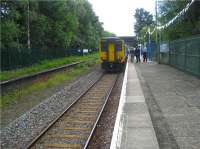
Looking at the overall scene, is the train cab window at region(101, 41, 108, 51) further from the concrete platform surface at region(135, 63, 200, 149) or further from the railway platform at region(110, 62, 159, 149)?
the railway platform at region(110, 62, 159, 149)

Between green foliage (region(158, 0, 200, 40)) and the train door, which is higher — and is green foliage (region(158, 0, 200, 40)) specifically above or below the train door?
above

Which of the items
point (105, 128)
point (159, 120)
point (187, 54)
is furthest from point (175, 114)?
point (187, 54)

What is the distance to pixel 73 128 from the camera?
35.4ft

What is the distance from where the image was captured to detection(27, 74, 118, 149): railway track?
30.1 feet

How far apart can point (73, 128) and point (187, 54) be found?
15.4m

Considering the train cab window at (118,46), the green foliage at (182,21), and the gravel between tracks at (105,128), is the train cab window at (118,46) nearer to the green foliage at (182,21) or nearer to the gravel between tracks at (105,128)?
the green foliage at (182,21)

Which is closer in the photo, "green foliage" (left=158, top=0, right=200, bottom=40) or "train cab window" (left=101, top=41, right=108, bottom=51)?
"train cab window" (left=101, top=41, right=108, bottom=51)

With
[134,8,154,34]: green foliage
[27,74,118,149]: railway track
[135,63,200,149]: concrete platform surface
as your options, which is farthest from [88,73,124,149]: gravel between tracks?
[134,8,154,34]: green foliage

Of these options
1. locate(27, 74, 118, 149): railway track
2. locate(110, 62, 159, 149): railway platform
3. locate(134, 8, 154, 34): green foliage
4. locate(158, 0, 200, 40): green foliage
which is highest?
locate(134, 8, 154, 34): green foliage

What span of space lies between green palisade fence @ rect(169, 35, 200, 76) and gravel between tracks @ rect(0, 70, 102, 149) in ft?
26.2

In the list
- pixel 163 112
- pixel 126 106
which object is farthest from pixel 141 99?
pixel 163 112

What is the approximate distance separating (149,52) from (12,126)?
40.7 metres

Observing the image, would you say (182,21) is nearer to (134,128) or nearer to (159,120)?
(159,120)

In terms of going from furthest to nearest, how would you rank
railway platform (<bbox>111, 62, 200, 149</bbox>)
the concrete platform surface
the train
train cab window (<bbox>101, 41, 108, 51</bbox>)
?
train cab window (<bbox>101, 41, 108, 51</bbox>), the train, the concrete platform surface, railway platform (<bbox>111, 62, 200, 149</bbox>)
